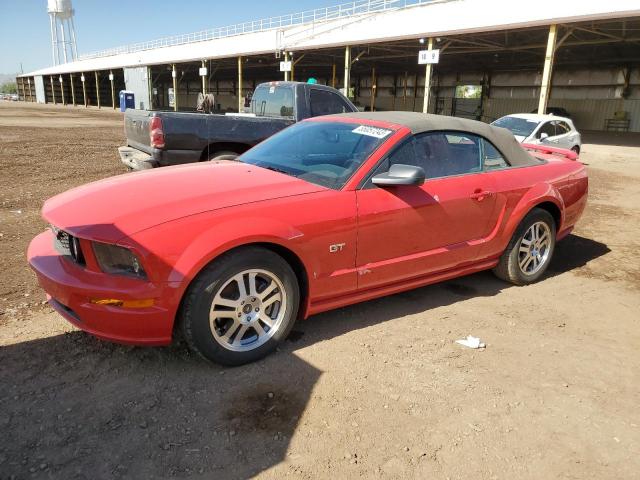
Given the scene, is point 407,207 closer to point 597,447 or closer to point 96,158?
point 597,447

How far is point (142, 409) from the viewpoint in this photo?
2.67 meters

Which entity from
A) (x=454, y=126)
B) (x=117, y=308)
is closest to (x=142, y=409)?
(x=117, y=308)

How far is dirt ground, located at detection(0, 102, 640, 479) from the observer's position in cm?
235

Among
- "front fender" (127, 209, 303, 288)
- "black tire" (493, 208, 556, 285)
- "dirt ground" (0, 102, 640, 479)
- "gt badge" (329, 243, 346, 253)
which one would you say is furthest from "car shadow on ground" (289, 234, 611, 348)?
"front fender" (127, 209, 303, 288)

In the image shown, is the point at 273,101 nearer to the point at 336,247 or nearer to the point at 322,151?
the point at 322,151

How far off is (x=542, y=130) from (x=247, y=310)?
1311 cm

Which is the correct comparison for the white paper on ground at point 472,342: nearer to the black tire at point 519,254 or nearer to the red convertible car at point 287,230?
the red convertible car at point 287,230

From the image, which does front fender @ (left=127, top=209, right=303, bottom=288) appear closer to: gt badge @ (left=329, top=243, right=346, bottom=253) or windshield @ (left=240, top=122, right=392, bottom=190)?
gt badge @ (left=329, top=243, right=346, bottom=253)

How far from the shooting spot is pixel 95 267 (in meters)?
2.79

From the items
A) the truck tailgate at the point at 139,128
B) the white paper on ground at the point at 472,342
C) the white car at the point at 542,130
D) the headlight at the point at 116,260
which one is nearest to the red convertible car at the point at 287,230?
the headlight at the point at 116,260

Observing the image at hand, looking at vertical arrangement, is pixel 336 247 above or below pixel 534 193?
below

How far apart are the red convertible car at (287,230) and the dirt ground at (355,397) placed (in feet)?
0.99

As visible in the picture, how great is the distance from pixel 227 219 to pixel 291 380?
105 cm

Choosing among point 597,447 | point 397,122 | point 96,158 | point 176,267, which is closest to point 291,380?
point 176,267
